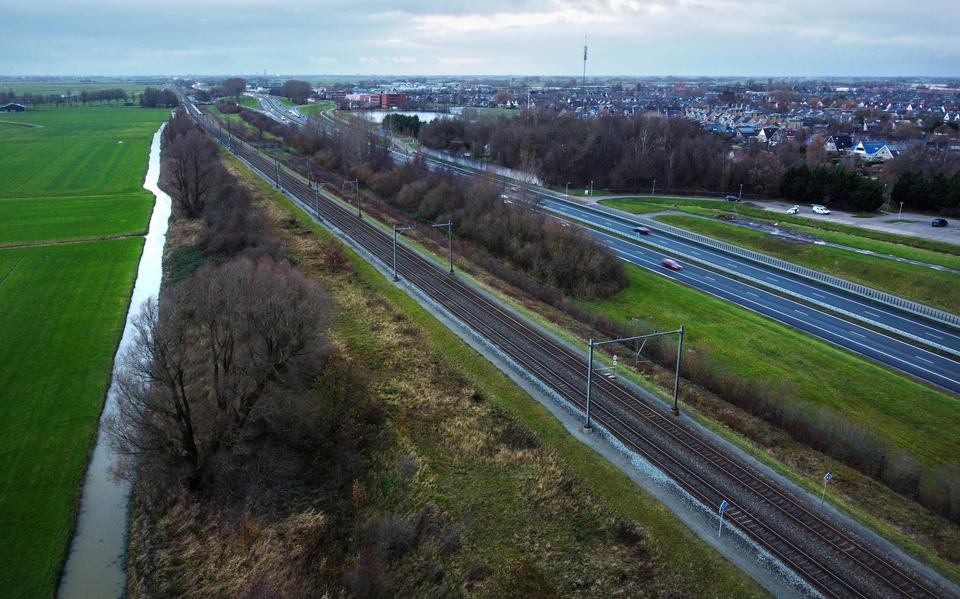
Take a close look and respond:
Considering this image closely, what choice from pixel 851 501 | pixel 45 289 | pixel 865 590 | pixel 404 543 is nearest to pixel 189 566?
pixel 404 543

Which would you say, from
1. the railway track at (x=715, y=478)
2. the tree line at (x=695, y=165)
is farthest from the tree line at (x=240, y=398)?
the tree line at (x=695, y=165)

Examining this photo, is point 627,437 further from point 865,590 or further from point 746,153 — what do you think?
point 746,153

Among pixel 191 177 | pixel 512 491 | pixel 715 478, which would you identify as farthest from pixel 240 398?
pixel 191 177

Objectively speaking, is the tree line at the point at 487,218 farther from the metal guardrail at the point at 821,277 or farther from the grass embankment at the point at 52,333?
the grass embankment at the point at 52,333

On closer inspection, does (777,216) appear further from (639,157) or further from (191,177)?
(191,177)

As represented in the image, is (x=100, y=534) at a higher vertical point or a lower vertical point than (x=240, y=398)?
lower

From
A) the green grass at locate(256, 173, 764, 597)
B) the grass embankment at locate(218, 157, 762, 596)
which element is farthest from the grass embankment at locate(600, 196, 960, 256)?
the grass embankment at locate(218, 157, 762, 596)
